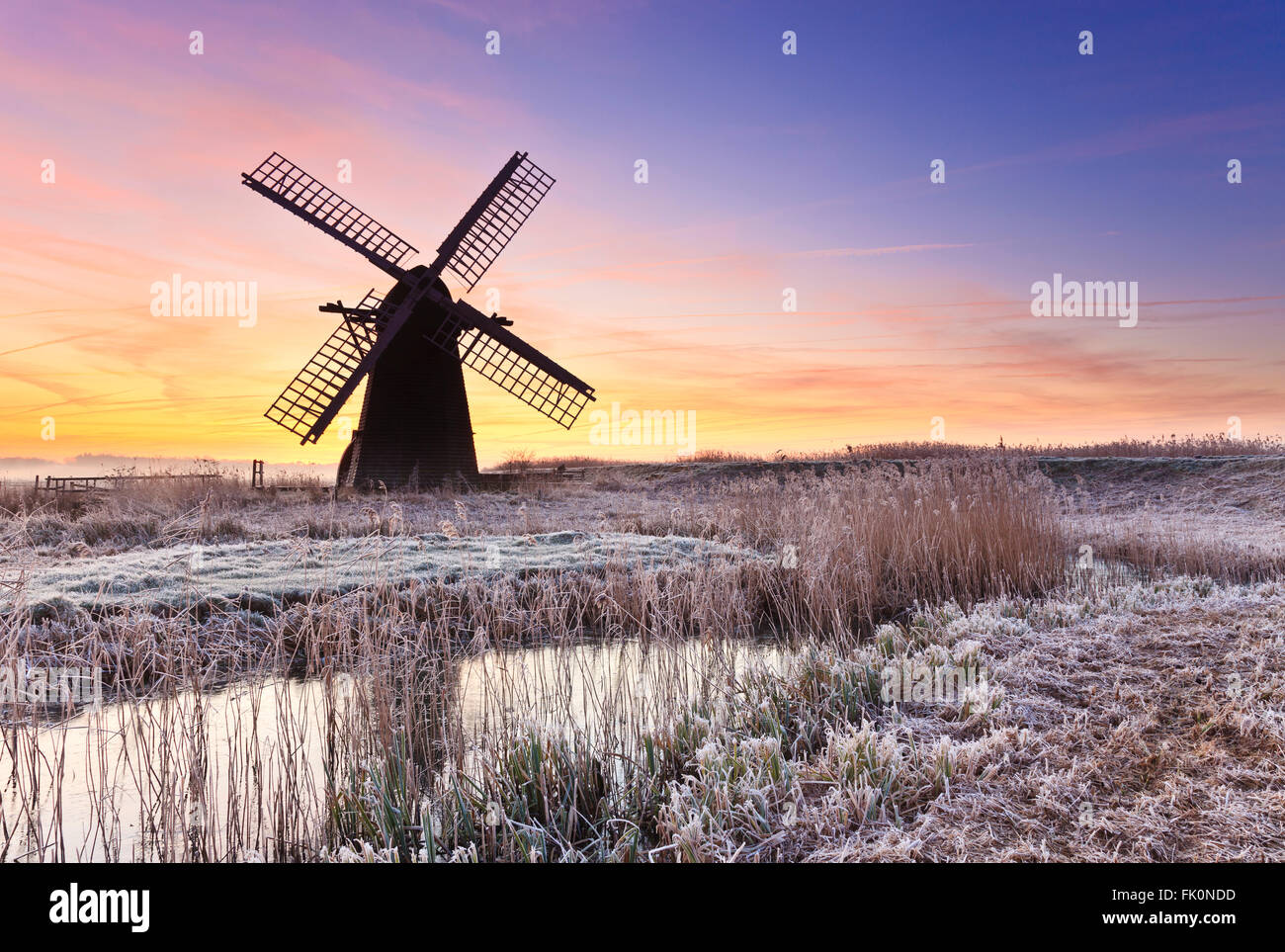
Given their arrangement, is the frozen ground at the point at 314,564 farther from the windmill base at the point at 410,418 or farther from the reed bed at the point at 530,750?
the windmill base at the point at 410,418

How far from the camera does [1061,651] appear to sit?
5.07 m

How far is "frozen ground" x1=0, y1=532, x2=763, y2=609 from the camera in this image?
7.06 meters

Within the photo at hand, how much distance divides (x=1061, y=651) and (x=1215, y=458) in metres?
17.8

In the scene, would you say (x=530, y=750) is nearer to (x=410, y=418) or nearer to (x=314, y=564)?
(x=314, y=564)

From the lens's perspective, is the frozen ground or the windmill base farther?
the windmill base

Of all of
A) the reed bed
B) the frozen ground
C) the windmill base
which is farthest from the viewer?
the windmill base

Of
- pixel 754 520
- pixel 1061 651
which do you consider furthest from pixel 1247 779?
pixel 754 520

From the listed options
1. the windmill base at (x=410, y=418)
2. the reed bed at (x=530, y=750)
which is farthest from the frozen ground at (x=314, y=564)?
the windmill base at (x=410, y=418)

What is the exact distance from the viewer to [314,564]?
8133 millimetres

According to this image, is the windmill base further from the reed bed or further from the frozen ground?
the reed bed

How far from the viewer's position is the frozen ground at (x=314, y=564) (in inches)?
278

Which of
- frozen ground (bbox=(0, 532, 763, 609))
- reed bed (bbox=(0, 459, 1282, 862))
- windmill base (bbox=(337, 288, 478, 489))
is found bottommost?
reed bed (bbox=(0, 459, 1282, 862))

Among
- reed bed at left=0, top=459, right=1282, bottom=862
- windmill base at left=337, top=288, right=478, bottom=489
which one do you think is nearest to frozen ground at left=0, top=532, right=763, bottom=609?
reed bed at left=0, top=459, right=1282, bottom=862

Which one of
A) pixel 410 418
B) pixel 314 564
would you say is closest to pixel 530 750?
pixel 314 564
